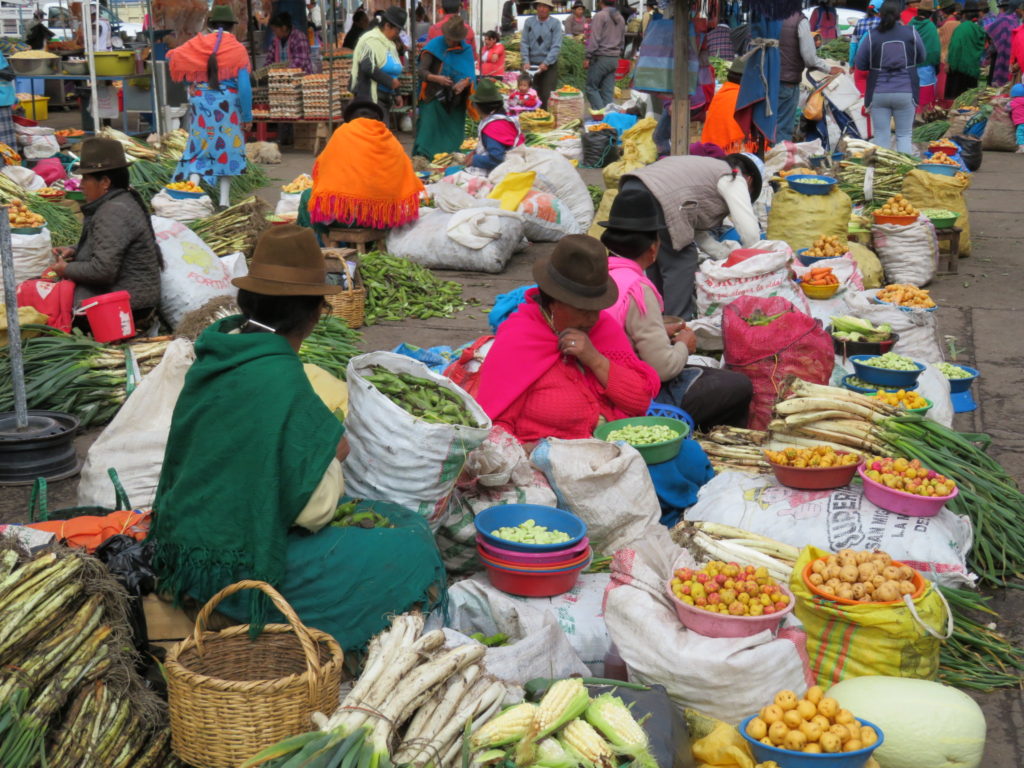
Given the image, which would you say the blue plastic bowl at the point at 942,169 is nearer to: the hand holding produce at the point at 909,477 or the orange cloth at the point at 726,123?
the orange cloth at the point at 726,123

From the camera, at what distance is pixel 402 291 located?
844 cm

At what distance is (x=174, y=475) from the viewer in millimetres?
3441

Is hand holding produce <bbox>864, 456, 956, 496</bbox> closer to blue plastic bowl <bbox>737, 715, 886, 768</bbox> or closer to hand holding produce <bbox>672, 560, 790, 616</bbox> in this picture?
hand holding produce <bbox>672, 560, 790, 616</bbox>

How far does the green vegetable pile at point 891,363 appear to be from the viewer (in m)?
5.65

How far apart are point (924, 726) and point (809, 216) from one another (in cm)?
566

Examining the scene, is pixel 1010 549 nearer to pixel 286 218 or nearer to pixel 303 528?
pixel 303 528

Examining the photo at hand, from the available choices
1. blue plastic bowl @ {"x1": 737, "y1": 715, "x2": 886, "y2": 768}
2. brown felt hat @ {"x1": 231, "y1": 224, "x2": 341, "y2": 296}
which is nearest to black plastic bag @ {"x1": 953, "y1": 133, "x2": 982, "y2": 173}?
brown felt hat @ {"x1": 231, "y1": 224, "x2": 341, "y2": 296}

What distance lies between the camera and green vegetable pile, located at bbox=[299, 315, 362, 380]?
20.0 feet

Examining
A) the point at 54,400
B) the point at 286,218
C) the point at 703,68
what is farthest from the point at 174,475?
the point at 703,68

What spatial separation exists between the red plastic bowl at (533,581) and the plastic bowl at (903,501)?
122cm

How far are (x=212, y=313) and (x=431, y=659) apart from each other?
142 inches

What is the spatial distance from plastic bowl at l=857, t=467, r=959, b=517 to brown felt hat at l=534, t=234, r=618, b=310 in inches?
48.2

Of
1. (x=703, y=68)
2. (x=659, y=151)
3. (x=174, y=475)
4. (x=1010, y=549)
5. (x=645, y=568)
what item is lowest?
(x=1010, y=549)

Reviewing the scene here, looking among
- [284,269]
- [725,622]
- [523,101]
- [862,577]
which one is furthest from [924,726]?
[523,101]
